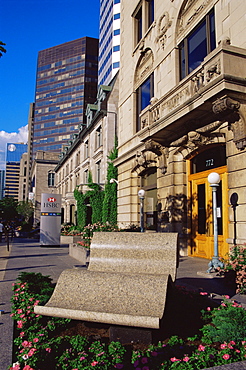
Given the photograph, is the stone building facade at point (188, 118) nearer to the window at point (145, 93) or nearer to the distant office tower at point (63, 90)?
the window at point (145, 93)

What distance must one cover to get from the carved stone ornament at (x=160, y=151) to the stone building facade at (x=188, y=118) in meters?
0.05

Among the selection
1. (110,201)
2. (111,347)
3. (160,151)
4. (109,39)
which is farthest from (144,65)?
(109,39)

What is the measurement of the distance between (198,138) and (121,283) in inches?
380

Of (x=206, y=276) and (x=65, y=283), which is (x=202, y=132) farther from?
(x=65, y=283)

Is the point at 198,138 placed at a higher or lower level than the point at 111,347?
higher

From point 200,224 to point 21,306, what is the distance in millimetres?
9842

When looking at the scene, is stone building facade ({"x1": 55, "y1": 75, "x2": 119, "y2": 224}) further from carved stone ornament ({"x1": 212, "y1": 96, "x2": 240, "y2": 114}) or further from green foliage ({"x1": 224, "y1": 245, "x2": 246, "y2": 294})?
green foliage ({"x1": 224, "y1": 245, "x2": 246, "y2": 294})

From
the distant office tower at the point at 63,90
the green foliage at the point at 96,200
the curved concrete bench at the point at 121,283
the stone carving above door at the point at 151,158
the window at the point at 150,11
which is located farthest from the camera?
the distant office tower at the point at 63,90

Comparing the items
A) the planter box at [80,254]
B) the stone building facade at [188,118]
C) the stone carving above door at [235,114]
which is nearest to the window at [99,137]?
the stone building facade at [188,118]

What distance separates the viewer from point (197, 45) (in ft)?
45.5

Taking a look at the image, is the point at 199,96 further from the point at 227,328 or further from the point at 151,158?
the point at 227,328

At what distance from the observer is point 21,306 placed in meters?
5.22

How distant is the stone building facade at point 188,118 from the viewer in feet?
33.8

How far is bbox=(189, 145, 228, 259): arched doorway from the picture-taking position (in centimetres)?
1199
